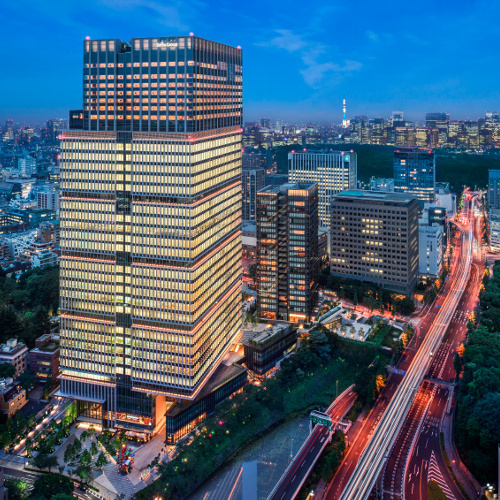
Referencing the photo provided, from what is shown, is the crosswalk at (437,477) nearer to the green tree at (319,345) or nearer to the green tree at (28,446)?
the green tree at (319,345)

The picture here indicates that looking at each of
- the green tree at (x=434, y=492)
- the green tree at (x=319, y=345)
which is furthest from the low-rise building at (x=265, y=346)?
the green tree at (x=434, y=492)

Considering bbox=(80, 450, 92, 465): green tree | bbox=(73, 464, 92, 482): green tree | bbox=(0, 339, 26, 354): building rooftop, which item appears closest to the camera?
bbox=(73, 464, 92, 482): green tree

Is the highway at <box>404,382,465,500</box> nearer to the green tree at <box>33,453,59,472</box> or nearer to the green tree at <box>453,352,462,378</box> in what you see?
the green tree at <box>453,352,462,378</box>

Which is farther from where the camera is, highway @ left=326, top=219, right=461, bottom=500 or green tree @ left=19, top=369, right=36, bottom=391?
green tree @ left=19, top=369, right=36, bottom=391

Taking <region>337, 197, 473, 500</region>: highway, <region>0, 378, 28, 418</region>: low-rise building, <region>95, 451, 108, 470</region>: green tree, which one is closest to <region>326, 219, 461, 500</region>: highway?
<region>337, 197, 473, 500</region>: highway

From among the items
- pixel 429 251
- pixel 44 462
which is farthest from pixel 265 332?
pixel 429 251

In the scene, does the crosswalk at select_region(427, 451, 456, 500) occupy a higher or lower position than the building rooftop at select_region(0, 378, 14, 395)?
lower

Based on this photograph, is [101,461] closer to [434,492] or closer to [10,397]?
[10,397]
